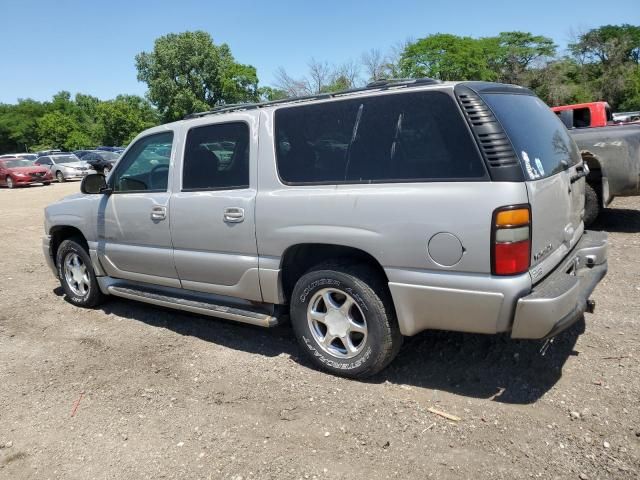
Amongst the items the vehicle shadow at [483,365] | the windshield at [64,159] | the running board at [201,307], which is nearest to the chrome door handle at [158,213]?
the running board at [201,307]

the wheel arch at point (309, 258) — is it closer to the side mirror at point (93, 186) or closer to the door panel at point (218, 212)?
the door panel at point (218, 212)

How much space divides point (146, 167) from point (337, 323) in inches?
94.8

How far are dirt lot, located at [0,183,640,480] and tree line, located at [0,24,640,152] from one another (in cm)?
3122

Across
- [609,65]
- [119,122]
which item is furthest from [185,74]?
[609,65]

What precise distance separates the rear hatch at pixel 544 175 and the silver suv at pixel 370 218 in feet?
0.05

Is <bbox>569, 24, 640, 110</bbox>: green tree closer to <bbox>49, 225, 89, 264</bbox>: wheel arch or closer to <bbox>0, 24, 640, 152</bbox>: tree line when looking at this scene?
<bbox>0, 24, 640, 152</bbox>: tree line

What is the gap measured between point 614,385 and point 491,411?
2.83 feet

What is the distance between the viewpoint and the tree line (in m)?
40.3

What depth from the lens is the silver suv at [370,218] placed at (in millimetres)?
2857

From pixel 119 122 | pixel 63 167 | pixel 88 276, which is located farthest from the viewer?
pixel 119 122

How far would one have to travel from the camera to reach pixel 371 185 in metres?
3.24

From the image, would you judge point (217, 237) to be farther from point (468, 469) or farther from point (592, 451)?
point (592, 451)

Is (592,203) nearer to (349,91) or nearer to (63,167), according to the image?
(349,91)

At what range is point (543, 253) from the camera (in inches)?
120
